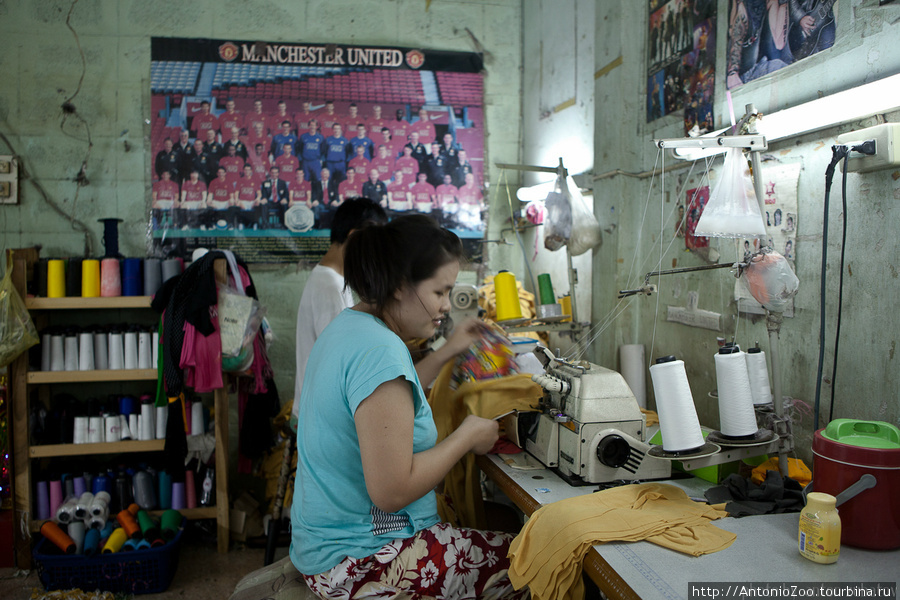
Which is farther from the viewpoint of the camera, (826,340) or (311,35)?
(311,35)

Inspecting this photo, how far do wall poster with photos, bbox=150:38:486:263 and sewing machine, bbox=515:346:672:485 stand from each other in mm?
2497

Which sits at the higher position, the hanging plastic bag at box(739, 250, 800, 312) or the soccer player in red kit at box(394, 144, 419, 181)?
the soccer player in red kit at box(394, 144, 419, 181)

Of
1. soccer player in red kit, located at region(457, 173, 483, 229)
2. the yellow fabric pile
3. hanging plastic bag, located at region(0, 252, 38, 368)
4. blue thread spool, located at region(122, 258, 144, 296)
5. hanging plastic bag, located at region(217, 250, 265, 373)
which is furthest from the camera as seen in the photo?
soccer player in red kit, located at region(457, 173, 483, 229)

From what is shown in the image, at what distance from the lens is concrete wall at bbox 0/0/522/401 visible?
367 centimetres

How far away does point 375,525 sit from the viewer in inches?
57.7

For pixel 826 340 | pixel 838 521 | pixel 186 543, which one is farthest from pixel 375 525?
pixel 186 543

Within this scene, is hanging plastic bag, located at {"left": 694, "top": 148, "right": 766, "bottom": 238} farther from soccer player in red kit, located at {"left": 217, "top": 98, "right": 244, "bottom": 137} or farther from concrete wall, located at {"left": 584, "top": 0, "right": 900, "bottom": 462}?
soccer player in red kit, located at {"left": 217, "top": 98, "right": 244, "bottom": 137}

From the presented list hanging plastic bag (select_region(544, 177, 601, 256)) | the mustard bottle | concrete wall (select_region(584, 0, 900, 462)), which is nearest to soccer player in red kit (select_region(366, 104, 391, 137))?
hanging plastic bag (select_region(544, 177, 601, 256))

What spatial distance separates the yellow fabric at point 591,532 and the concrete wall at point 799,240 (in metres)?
0.63

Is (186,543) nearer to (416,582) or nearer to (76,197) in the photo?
(76,197)

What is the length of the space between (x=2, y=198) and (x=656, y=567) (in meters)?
4.08

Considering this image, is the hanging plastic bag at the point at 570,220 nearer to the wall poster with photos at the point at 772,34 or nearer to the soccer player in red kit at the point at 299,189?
the wall poster with photos at the point at 772,34

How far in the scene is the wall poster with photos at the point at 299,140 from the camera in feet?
12.5

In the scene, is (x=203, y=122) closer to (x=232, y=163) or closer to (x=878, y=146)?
(x=232, y=163)
